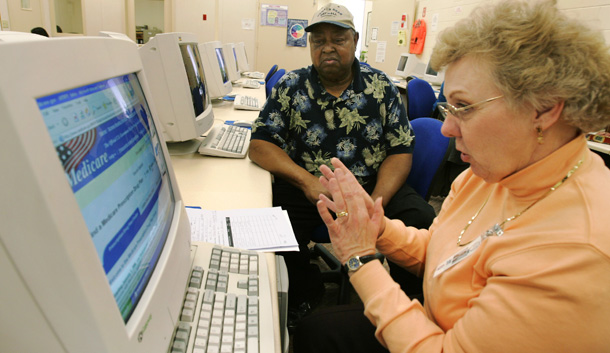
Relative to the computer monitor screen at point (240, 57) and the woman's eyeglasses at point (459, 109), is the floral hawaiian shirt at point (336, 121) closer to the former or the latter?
the woman's eyeglasses at point (459, 109)

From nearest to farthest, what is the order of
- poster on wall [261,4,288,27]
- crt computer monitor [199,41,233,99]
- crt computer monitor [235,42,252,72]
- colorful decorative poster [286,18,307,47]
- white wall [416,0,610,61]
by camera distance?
crt computer monitor [199,41,233,99] < white wall [416,0,610,61] < crt computer monitor [235,42,252,72] < poster on wall [261,4,288,27] < colorful decorative poster [286,18,307,47]

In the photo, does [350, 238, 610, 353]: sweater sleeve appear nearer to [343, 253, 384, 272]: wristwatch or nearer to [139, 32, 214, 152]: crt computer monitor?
[343, 253, 384, 272]: wristwatch

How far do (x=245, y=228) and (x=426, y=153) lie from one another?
1.02 m

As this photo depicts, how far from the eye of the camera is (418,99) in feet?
12.8

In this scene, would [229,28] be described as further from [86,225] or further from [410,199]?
[86,225]

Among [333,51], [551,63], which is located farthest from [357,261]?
[333,51]

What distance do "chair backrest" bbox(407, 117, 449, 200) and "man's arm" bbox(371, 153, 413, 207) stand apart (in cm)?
5

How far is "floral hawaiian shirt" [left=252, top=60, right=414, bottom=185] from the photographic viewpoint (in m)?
1.74

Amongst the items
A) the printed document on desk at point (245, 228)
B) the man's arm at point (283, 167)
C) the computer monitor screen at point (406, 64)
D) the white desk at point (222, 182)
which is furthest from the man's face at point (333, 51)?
the computer monitor screen at point (406, 64)

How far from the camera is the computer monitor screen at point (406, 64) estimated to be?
596cm

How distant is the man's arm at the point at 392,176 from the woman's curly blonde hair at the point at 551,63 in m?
1.01

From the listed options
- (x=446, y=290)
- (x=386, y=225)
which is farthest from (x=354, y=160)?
(x=446, y=290)

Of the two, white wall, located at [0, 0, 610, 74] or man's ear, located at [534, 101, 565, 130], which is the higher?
white wall, located at [0, 0, 610, 74]

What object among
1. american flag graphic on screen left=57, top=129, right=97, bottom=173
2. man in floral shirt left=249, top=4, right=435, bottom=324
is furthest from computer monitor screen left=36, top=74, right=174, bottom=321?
man in floral shirt left=249, top=4, right=435, bottom=324
